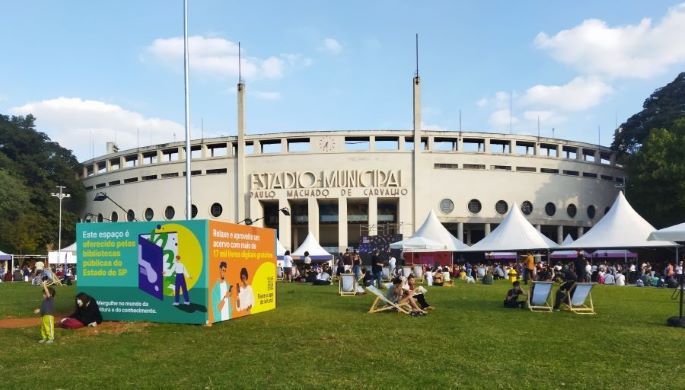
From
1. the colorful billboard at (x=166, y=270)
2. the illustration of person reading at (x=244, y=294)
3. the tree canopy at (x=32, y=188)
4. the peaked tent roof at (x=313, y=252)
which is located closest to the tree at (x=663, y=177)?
the peaked tent roof at (x=313, y=252)

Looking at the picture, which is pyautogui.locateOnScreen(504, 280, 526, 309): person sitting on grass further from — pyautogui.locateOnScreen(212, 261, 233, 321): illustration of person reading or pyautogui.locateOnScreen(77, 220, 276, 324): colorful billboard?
pyautogui.locateOnScreen(212, 261, 233, 321): illustration of person reading

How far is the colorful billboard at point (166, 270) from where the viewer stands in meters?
12.1

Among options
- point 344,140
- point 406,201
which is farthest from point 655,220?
point 344,140

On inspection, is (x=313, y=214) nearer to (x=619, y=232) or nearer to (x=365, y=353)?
(x=619, y=232)

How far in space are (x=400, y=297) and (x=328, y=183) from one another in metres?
42.4

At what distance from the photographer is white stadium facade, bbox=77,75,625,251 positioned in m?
55.9

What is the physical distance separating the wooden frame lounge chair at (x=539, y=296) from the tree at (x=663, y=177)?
114 ft

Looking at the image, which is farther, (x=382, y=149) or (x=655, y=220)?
(x=382, y=149)

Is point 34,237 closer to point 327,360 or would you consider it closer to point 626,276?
point 626,276

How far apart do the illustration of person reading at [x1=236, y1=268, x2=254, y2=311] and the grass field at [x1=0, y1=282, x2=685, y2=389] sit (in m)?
0.50

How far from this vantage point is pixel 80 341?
10.1 metres

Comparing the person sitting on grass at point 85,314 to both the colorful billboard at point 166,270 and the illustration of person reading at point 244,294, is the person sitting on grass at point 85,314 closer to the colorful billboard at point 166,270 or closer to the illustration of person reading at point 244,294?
the colorful billboard at point 166,270

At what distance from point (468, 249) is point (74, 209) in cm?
5136

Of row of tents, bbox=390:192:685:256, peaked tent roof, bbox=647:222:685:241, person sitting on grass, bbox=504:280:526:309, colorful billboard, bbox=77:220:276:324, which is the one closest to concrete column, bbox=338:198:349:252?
row of tents, bbox=390:192:685:256
